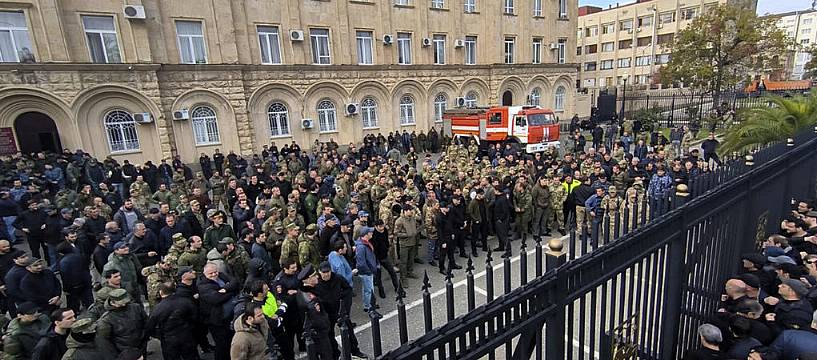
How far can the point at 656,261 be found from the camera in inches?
120

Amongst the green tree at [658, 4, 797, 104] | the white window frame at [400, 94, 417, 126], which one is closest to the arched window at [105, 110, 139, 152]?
the white window frame at [400, 94, 417, 126]

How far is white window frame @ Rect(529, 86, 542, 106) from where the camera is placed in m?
30.5

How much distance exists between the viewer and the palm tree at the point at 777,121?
337 inches

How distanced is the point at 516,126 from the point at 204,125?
15.3m

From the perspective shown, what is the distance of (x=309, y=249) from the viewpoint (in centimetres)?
646

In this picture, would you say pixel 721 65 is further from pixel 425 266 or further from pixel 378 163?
pixel 425 266

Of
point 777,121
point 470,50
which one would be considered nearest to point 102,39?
point 470,50

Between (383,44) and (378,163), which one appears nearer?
(378,163)

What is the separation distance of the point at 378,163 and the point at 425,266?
20.1 feet

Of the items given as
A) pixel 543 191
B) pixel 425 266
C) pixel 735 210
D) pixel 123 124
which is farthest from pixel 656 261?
pixel 123 124

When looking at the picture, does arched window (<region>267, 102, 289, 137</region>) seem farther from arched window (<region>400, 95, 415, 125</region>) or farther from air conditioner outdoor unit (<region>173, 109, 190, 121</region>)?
arched window (<region>400, 95, 415, 125</region>)

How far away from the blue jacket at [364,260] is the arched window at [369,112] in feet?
60.0

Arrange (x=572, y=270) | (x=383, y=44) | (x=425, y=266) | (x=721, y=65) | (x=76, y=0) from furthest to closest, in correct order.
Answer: (x=721, y=65), (x=383, y=44), (x=76, y=0), (x=425, y=266), (x=572, y=270)

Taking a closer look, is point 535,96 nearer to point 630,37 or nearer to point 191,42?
point 191,42
